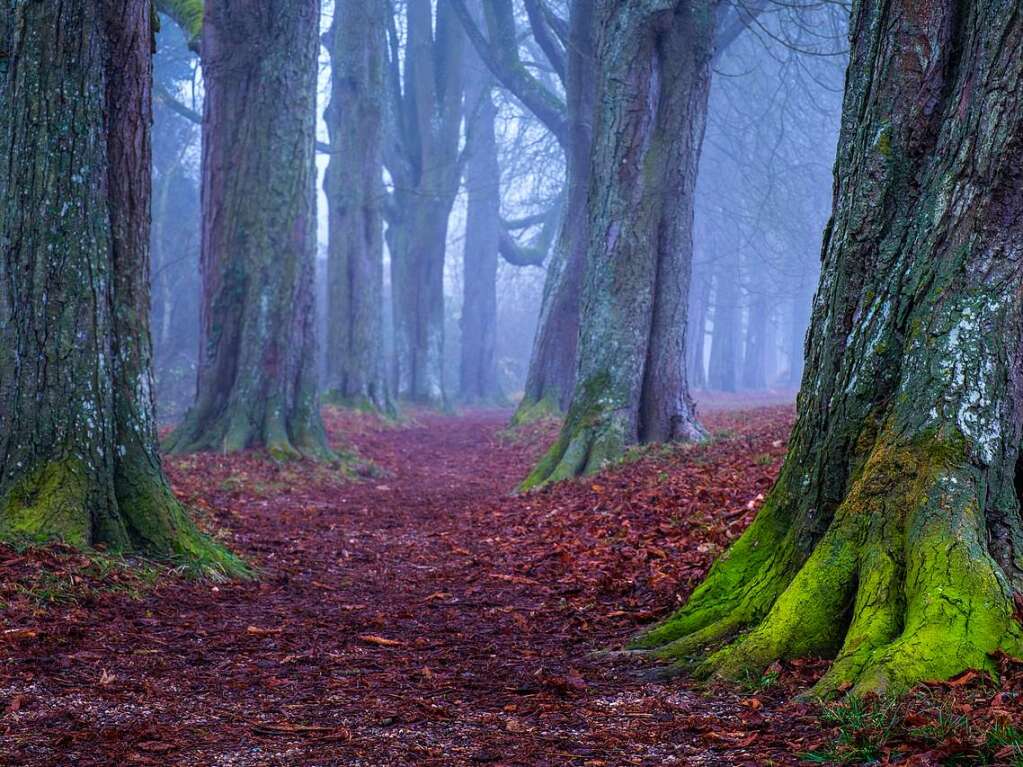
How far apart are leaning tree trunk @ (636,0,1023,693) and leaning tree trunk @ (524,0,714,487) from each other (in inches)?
209

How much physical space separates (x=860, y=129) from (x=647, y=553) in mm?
2905

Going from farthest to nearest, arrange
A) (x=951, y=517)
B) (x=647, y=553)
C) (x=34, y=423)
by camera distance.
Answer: (x=647, y=553)
(x=34, y=423)
(x=951, y=517)

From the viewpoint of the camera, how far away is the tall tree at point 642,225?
9555mm

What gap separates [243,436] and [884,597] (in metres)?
8.39

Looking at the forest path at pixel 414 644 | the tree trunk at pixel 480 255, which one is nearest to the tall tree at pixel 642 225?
the forest path at pixel 414 644

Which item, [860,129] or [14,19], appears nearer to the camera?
[860,129]

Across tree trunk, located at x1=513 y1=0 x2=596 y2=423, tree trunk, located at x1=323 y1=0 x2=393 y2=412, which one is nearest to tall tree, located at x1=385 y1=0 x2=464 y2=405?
tree trunk, located at x1=323 y1=0 x2=393 y2=412

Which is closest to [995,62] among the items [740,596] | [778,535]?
[778,535]

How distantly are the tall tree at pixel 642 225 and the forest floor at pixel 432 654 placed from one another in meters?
1.19

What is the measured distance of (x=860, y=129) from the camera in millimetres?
4109

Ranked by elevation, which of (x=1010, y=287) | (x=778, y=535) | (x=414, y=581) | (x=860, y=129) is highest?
(x=860, y=129)

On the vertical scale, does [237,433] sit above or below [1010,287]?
below

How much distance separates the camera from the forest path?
303cm

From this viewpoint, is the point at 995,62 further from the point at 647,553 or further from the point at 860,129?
the point at 647,553
